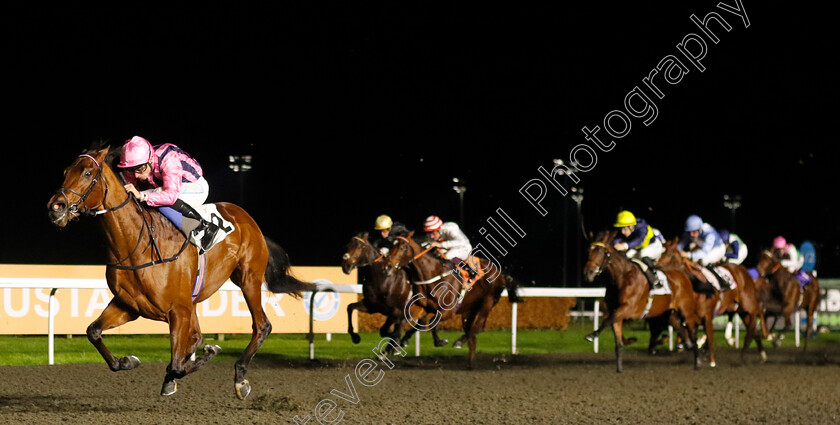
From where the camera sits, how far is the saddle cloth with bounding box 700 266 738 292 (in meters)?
11.5

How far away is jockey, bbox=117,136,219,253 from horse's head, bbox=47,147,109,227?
0.24 meters

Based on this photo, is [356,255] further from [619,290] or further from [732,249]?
[732,249]

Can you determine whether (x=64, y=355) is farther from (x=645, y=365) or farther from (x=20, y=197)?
(x=20, y=197)

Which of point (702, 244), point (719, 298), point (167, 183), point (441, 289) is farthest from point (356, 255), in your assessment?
point (719, 298)

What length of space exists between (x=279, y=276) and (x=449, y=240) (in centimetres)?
402

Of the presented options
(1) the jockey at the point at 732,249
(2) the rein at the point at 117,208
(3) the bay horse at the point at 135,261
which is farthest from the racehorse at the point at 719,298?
(2) the rein at the point at 117,208

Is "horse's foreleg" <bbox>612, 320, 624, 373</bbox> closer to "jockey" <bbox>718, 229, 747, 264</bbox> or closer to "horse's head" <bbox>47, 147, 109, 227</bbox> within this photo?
"jockey" <bbox>718, 229, 747, 264</bbox>

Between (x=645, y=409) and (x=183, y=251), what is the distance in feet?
11.9

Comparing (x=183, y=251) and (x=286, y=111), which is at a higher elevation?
(x=286, y=111)

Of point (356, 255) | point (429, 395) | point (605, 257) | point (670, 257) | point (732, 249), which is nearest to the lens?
point (429, 395)

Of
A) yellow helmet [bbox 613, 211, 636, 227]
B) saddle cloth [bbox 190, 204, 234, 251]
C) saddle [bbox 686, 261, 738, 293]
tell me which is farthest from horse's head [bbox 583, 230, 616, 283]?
saddle cloth [bbox 190, 204, 234, 251]

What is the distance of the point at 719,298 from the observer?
11.8 m

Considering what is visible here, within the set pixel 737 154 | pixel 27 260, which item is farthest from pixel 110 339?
pixel 737 154

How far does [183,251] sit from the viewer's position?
18.4 ft
